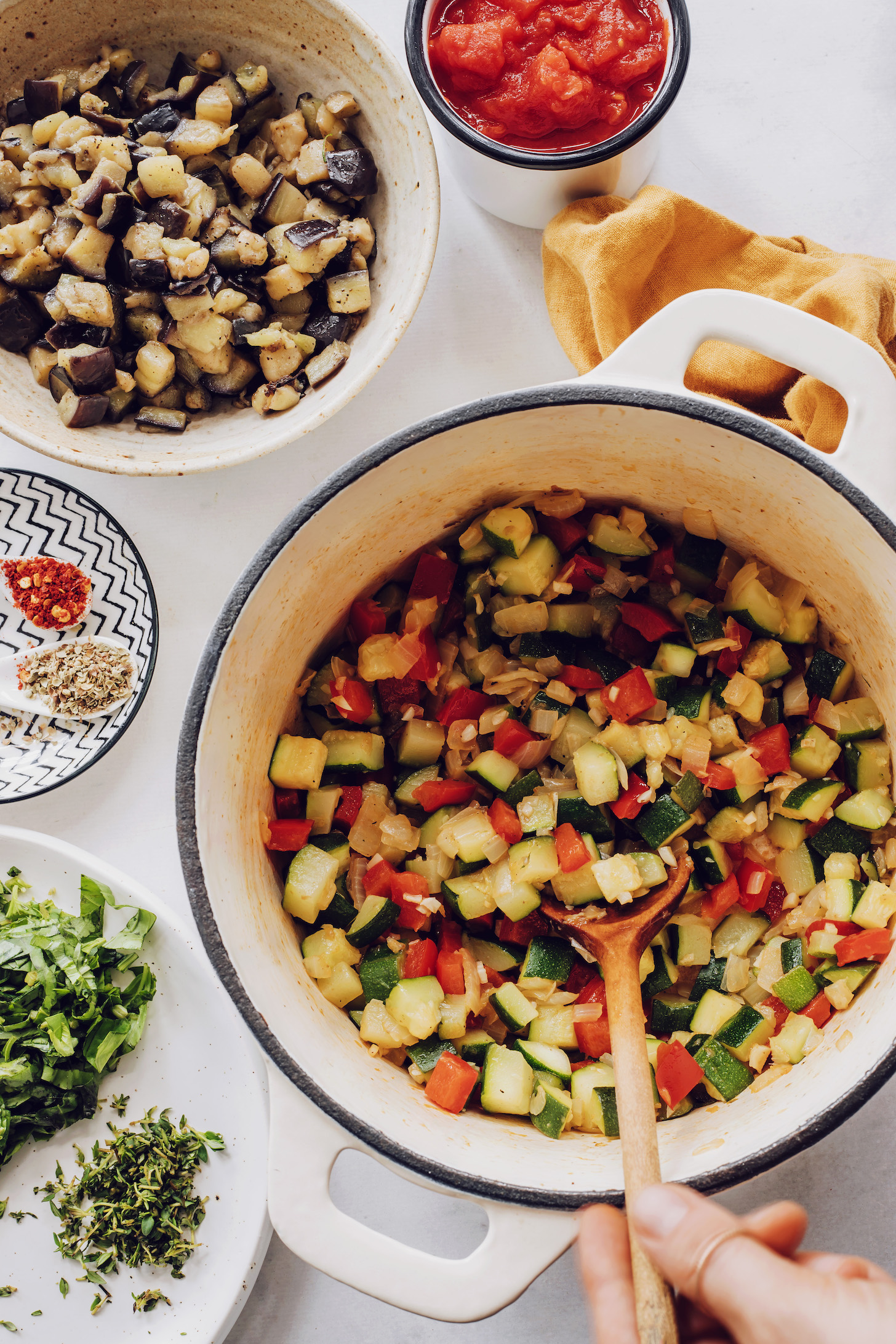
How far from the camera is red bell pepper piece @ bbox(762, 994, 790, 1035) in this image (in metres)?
1.50

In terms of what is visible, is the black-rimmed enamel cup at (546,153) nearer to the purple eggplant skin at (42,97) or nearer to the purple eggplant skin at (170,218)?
the purple eggplant skin at (170,218)

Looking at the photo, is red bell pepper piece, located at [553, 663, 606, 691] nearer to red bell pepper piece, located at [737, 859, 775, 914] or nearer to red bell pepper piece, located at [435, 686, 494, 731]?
red bell pepper piece, located at [435, 686, 494, 731]

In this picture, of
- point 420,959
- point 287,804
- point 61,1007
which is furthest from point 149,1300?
point 287,804

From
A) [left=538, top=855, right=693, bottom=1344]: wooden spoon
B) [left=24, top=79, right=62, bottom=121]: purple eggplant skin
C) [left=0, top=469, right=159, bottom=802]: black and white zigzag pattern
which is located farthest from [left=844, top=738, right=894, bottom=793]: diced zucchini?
[left=24, top=79, right=62, bottom=121]: purple eggplant skin

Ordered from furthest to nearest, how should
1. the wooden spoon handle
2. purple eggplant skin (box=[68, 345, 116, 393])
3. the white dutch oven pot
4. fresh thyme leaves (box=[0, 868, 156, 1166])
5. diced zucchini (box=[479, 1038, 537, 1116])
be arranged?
fresh thyme leaves (box=[0, 868, 156, 1166])
purple eggplant skin (box=[68, 345, 116, 393])
diced zucchini (box=[479, 1038, 537, 1116])
the white dutch oven pot
the wooden spoon handle

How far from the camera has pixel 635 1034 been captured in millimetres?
1390

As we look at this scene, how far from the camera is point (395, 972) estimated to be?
1.52 meters

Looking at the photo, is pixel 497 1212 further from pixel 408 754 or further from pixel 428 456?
pixel 428 456

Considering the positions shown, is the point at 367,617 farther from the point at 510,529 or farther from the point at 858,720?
the point at 858,720

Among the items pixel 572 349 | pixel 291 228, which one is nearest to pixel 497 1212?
pixel 572 349

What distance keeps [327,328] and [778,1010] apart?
54.4 inches

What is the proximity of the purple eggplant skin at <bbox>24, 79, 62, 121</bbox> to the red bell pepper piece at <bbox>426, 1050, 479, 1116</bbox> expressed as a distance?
173 cm

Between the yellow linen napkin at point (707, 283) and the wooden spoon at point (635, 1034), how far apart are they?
83cm

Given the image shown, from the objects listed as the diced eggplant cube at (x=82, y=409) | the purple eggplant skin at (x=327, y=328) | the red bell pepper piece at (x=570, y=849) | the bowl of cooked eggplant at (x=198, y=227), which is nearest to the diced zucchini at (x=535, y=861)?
the red bell pepper piece at (x=570, y=849)
